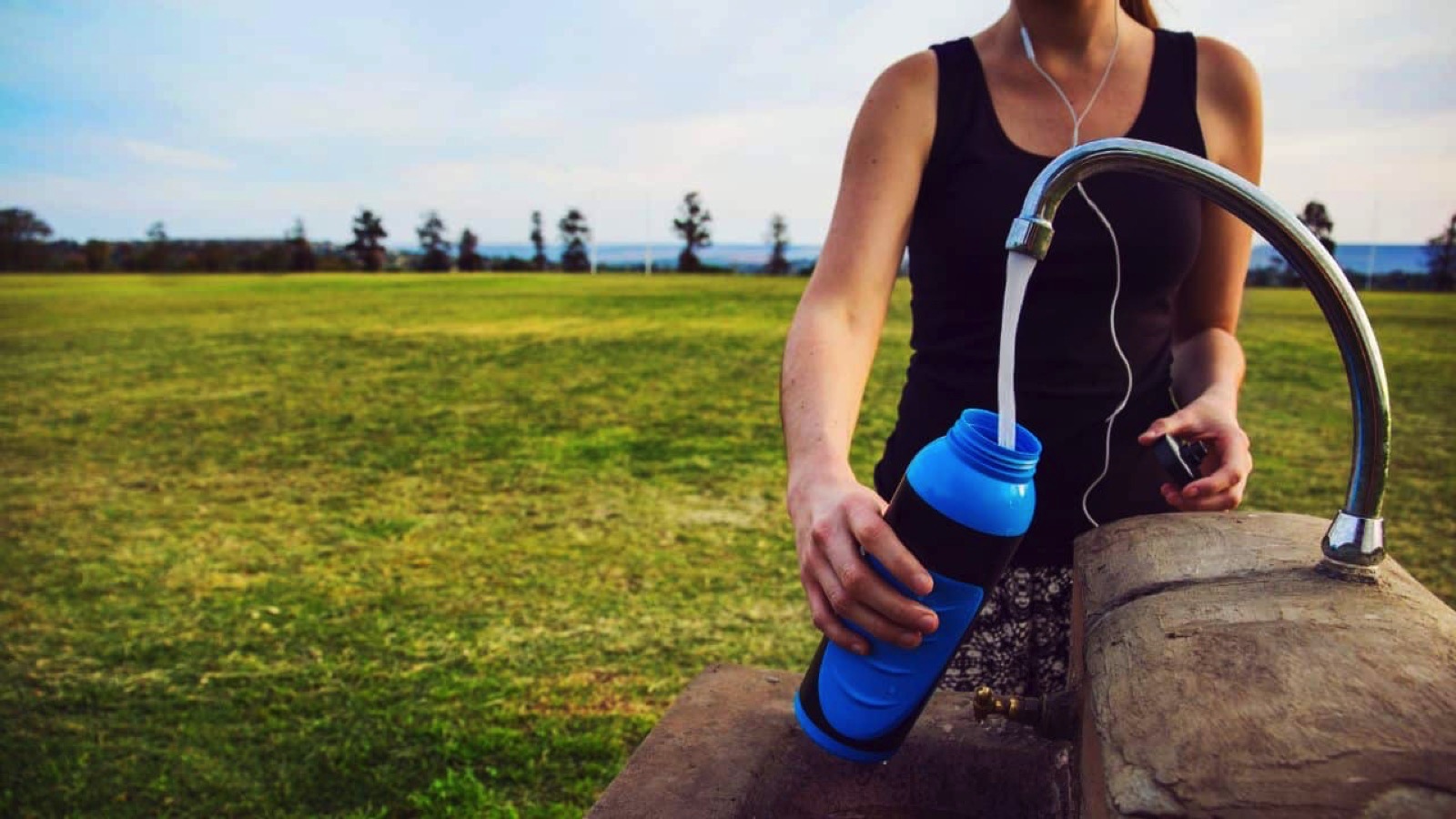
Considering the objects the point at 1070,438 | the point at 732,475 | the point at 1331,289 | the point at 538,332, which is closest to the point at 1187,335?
the point at 1070,438

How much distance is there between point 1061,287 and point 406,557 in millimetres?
3946

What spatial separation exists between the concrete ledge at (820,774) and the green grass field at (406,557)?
5.44 feet

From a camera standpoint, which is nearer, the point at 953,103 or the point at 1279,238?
the point at 1279,238

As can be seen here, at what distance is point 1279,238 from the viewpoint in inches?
34.0

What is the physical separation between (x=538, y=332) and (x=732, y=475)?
345 inches

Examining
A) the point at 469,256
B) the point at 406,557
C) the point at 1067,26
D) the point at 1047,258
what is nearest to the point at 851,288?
the point at 1047,258

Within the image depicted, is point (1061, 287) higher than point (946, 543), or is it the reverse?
point (1061, 287)

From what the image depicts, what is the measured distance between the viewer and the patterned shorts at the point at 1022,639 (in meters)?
1.42

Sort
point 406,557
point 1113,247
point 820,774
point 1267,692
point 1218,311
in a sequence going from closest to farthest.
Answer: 1. point 1267,692
2. point 820,774
3. point 1113,247
4. point 1218,311
5. point 406,557

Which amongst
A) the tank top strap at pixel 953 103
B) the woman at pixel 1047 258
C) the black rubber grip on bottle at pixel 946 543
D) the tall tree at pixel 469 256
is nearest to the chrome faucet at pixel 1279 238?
the black rubber grip on bottle at pixel 946 543

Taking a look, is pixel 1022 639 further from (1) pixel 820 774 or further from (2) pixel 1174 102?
(2) pixel 1174 102

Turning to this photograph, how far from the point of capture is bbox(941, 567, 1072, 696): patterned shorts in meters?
1.42

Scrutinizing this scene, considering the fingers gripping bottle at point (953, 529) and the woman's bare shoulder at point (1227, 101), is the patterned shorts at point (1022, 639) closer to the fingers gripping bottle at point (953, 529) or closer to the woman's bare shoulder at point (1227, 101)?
the fingers gripping bottle at point (953, 529)

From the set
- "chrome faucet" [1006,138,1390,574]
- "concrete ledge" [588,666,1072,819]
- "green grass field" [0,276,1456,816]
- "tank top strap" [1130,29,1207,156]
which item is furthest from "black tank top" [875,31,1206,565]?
"green grass field" [0,276,1456,816]
